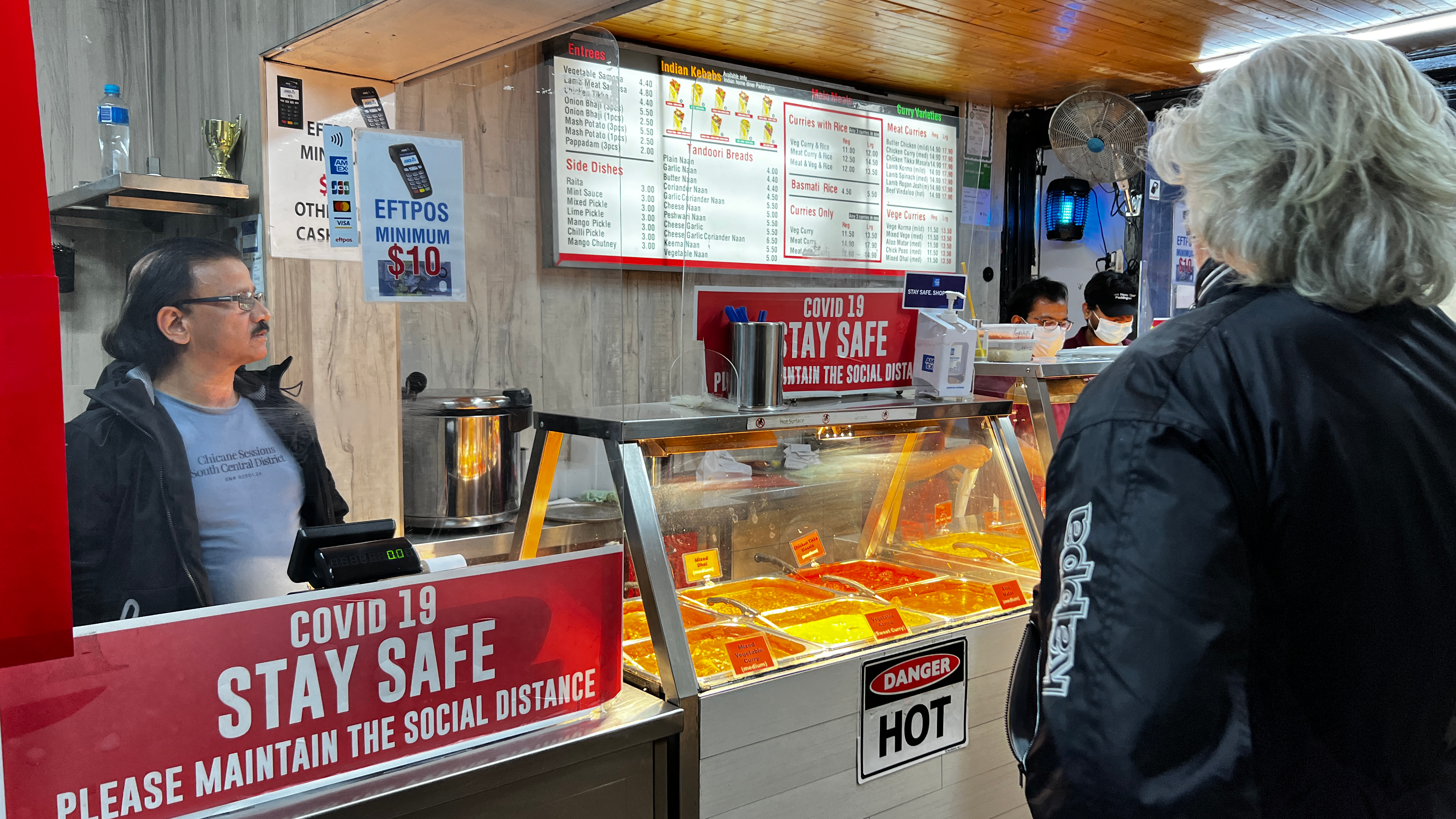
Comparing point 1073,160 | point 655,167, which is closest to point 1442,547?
point 655,167

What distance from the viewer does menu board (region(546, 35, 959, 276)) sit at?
4258mm

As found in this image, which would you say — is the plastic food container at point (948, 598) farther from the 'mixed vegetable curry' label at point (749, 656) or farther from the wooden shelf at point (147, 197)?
the wooden shelf at point (147, 197)

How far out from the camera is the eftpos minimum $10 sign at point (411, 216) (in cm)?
191

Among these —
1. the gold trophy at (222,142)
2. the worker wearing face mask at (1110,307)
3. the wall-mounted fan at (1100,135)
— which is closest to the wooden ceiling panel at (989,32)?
the wall-mounted fan at (1100,135)

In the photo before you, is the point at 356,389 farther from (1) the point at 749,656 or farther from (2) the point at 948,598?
(2) the point at 948,598

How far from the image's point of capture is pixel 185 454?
189 centimetres

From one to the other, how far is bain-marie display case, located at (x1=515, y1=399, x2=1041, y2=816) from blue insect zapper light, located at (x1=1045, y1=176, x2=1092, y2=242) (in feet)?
11.6

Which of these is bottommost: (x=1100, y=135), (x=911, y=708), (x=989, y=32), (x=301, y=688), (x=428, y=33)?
(x=911, y=708)

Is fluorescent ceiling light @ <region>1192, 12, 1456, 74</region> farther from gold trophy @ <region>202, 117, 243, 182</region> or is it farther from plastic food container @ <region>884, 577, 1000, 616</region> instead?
gold trophy @ <region>202, 117, 243, 182</region>

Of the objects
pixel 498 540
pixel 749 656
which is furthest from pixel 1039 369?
pixel 498 540

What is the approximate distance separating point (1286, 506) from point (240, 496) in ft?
6.20

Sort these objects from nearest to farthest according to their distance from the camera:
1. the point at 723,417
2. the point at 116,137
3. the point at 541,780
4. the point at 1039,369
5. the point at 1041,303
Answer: the point at 541,780 → the point at 723,417 → the point at 116,137 → the point at 1039,369 → the point at 1041,303

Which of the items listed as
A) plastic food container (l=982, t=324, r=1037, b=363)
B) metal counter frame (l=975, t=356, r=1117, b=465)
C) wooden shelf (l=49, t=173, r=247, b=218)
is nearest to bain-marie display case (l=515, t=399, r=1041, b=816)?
metal counter frame (l=975, t=356, r=1117, b=465)

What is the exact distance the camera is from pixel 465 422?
221 centimetres
